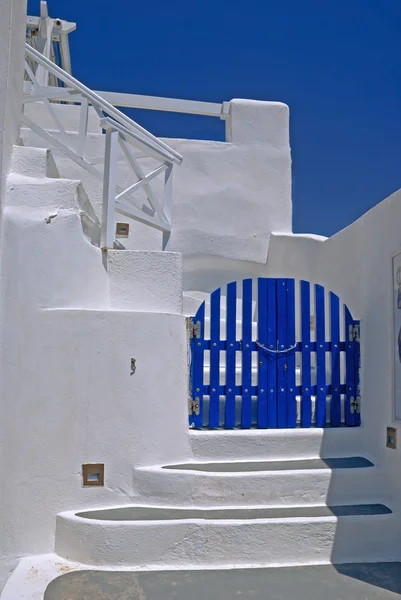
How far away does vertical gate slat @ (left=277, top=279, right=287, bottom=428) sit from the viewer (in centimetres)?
564

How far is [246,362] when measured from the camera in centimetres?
566

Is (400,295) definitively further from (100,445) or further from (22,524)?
(22,524)

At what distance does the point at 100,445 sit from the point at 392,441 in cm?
254

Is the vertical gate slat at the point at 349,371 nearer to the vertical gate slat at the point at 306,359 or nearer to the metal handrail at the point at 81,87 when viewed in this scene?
the vertical gate slat at the point at 306,359

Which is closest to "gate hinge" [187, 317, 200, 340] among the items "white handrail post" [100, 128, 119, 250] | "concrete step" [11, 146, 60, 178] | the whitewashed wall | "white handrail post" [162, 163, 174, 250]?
the whitewashed wall

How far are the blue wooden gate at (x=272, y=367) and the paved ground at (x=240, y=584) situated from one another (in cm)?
150

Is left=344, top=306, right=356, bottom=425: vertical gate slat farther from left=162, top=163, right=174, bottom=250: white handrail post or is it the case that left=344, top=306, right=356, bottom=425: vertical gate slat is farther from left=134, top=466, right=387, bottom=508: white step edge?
left=162, top=163, right=174, bottom=250: white handrail post

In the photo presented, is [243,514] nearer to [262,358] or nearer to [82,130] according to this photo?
[262,358]

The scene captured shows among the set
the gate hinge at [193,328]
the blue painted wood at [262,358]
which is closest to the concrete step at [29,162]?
the gate hinge at [193,328]

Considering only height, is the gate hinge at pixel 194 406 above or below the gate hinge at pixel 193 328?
below

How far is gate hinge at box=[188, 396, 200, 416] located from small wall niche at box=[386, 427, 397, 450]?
1.76 m

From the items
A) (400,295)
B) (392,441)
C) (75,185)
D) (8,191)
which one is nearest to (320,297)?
(400,295)

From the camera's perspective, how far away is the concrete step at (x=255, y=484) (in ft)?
16.0

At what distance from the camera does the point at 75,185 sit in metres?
5.27
